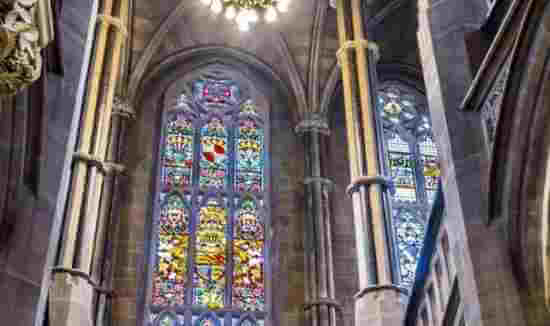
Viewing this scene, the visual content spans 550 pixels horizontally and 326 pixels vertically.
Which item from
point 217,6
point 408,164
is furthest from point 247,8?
point 408,164

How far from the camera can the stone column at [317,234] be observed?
541 inches

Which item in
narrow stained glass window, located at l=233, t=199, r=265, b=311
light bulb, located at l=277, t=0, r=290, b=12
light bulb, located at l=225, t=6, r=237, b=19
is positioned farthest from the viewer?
light bulb, located at l=225, t=6, r=237, b=19

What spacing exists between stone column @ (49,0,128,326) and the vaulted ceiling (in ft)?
11.2

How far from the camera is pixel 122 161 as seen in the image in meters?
14.9

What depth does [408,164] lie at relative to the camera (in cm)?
1644

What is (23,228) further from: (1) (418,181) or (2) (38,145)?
(1) (418,181)

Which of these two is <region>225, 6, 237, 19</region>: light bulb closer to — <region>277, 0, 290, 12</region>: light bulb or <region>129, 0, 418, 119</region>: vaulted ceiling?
<region>277, 0, 290, 12</region>: light bulb

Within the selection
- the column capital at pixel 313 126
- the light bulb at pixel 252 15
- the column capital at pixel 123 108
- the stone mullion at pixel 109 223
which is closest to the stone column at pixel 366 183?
the light bulb at pixel 252 15

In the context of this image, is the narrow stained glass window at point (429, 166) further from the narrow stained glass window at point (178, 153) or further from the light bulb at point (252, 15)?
the narrow stained glass window at point (178, 153)

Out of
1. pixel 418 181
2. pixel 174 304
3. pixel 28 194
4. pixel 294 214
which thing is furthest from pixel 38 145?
pixel 418 181

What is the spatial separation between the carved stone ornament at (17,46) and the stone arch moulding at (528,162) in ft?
11.5

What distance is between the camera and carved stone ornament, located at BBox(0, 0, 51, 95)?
179 inches

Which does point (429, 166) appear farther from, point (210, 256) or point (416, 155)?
point (210, 256)

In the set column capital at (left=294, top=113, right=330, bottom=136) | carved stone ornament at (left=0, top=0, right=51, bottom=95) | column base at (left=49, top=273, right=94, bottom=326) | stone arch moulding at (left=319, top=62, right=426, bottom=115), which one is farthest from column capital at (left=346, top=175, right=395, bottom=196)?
carved stone ornament at (left=0, top=0, right=51, bottom=95)
